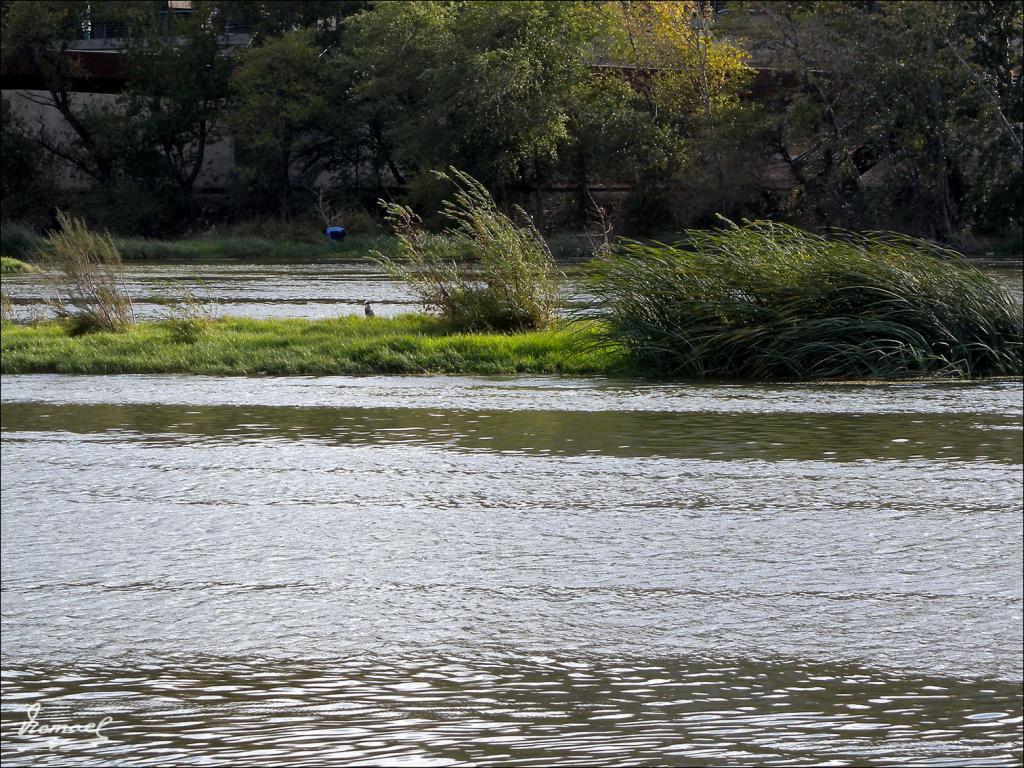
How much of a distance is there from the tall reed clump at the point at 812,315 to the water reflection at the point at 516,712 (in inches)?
410

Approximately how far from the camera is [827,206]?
160ft

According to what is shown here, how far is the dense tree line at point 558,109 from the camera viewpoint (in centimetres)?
4628

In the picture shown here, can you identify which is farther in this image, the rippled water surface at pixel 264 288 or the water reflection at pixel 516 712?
the rippled water surface at pixel 264 288

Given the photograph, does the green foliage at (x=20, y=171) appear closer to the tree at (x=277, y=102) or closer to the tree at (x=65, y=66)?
the tree at (x=65, y=66)

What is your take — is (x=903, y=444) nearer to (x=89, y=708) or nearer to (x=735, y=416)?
(x=735, y=416)

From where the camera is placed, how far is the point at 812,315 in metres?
16.1

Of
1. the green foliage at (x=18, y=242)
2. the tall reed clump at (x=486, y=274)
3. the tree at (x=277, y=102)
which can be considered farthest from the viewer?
the tree at (x=277, y=102)

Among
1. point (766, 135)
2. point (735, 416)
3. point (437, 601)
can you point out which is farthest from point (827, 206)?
point (437, 601)

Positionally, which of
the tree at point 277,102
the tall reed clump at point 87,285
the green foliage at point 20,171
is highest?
the tree at point 277,102

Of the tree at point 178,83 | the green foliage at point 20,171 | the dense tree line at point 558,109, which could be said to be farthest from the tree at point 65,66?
the tree at point 178,83

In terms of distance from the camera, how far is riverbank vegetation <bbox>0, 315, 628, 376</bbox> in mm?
16641

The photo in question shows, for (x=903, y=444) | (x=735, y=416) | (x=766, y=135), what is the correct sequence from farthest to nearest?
(x=766, y=135) → (x=735, y=416) → (x=903, y=444)

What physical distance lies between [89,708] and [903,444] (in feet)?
24.2

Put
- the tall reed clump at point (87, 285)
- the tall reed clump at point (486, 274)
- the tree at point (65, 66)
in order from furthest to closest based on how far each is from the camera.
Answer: the tree at point (65, 66), the tall reed clump at point (87, 285), the tall reed clump at point (486, 274)
